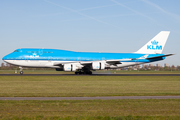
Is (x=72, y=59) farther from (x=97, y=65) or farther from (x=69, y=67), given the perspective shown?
(x=97, y=65)

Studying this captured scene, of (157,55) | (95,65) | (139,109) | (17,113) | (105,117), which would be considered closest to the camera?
(105,117)

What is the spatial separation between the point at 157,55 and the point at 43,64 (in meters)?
26.6

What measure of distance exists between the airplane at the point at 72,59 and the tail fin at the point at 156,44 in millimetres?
1254

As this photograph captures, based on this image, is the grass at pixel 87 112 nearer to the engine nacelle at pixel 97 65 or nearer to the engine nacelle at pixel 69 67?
the engine nacelle at pixel 69 67

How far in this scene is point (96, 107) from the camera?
40.9ft

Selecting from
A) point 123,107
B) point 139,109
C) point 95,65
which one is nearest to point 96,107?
point 123,107

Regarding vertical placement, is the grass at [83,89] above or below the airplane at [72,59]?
below

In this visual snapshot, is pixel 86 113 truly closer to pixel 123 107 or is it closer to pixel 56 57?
pixel 123 107

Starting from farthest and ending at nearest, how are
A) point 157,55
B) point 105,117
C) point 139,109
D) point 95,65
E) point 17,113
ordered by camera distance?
point 157,55 → point 95,65 → point 139,109 → point 17,113 → point 105,117

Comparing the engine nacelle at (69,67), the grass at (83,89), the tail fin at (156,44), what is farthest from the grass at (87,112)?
the tail fin at (156,44)

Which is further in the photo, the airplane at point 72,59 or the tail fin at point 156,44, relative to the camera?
the tail fin at point 156,44

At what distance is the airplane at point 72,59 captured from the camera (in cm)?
4784

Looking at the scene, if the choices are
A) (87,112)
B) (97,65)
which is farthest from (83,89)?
(97,65)

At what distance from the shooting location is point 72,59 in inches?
1962
